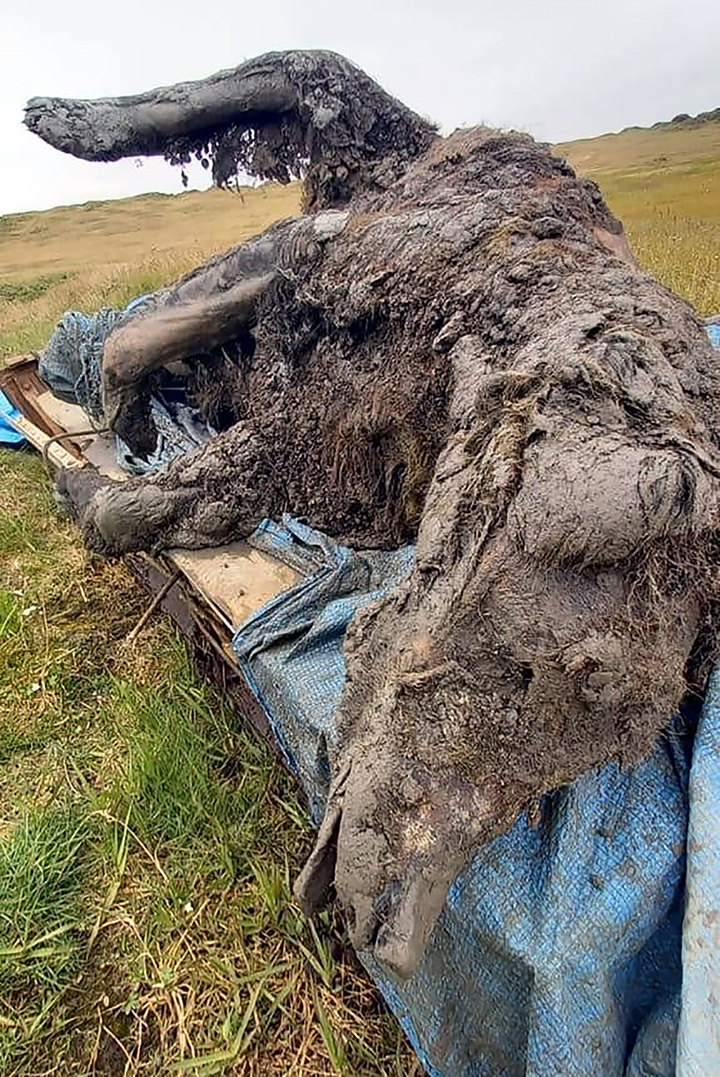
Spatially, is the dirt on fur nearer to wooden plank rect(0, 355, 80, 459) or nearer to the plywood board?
the plywood board

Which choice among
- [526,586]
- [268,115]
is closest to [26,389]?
[268,115]

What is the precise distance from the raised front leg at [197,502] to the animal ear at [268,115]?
1.08m

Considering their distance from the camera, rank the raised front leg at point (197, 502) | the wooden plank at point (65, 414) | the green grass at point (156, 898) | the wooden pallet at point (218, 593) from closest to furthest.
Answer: the green grass at point (156, 898), the wooden pallet at point (218, 593), the raised front leg at point (197, 502), the wooden plank at point (65, 414)

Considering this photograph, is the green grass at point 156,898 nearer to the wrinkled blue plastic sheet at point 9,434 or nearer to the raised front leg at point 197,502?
the raised front leg at point 197,502

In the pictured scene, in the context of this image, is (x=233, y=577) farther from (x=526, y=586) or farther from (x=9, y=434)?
(x=9, y=434)

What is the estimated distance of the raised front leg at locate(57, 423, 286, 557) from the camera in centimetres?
237

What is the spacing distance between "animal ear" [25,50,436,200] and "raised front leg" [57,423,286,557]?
3.53 feet

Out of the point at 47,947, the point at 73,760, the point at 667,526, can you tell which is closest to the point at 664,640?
the point at 667,526

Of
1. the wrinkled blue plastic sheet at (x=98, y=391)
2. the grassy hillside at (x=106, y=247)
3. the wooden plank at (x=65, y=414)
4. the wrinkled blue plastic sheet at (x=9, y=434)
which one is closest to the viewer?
the wrinkled blue plastic sheet at (x=98, y=391)

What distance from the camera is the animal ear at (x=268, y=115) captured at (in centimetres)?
265

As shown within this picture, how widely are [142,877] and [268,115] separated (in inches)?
93.8

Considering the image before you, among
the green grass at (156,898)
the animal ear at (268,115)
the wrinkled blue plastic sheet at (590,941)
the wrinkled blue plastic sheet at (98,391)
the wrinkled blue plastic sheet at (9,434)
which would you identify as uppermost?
the animal ear at (268,115)

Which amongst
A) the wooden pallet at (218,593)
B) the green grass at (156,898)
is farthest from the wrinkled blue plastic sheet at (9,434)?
the green grass at (156,898)

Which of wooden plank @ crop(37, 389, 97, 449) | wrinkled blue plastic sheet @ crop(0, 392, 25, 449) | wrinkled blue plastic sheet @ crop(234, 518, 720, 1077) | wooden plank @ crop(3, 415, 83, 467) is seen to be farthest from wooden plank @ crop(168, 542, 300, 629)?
wrinkled blue plastic sheet @ crop(0, 392, 25, 449)
